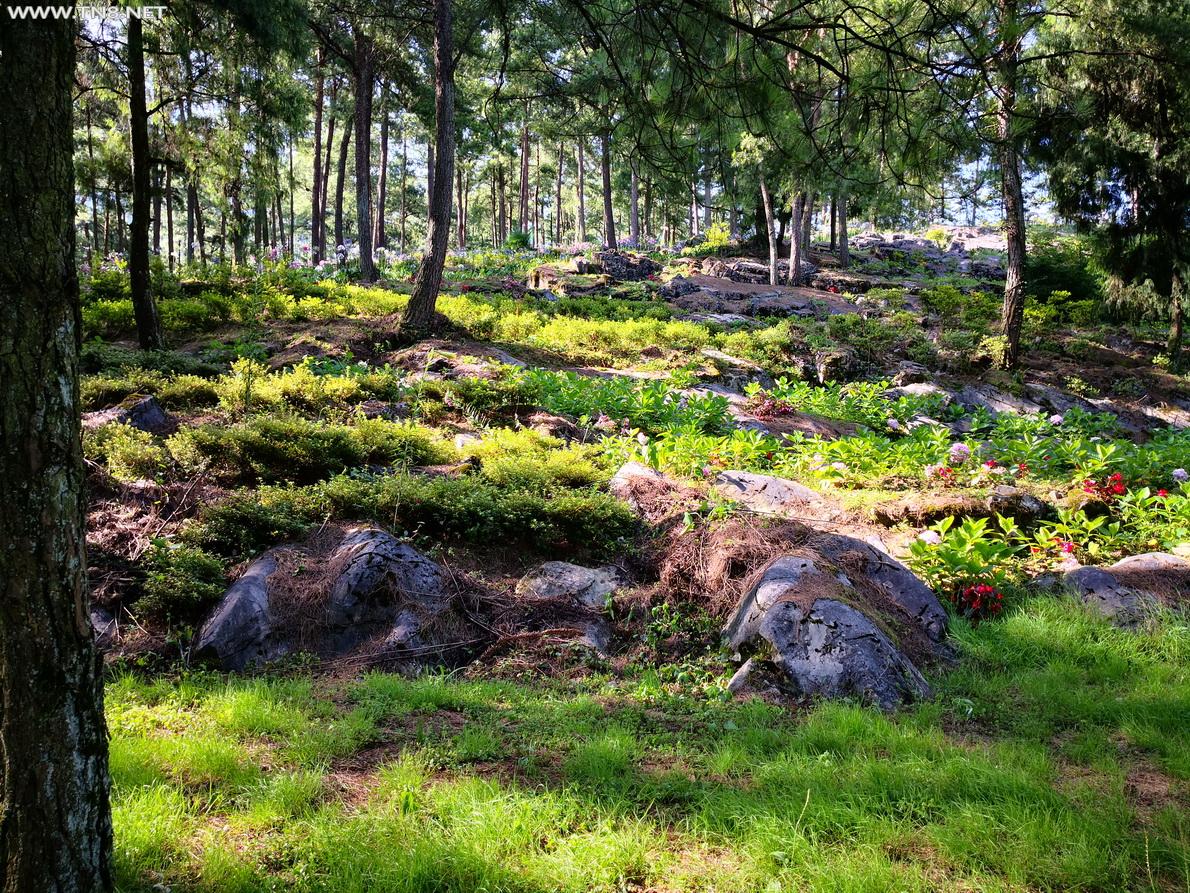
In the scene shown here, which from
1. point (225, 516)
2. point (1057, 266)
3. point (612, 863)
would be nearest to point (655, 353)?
point (225, 516)

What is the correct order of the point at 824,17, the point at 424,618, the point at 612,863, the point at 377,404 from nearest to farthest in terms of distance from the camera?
the point at 612,863 < the point at 824,17 < the point at 424,618 < the point at 377,404

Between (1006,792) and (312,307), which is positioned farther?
(312,307)

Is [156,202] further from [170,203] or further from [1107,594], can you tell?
[1107,594]

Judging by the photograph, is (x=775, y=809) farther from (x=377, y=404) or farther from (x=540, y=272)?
(x=540, y=272)

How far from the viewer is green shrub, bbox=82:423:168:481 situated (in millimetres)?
5289

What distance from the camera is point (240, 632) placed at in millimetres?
4109

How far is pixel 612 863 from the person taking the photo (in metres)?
2.37

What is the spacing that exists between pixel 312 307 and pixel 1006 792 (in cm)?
1273

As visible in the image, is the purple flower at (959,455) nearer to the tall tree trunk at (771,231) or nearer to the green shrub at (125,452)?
the green shrub at (125,452)

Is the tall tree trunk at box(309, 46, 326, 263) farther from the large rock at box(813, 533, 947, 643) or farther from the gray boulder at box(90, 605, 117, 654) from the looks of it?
the large rock at box(813, 533, 947, 643)

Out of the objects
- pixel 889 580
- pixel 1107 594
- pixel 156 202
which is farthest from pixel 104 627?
pixel 156 202

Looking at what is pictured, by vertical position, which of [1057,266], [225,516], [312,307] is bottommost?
[225,516]

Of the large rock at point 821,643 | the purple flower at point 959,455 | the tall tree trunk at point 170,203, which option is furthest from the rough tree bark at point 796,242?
the large rock at point 821,643

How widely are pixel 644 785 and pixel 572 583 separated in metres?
2.31
